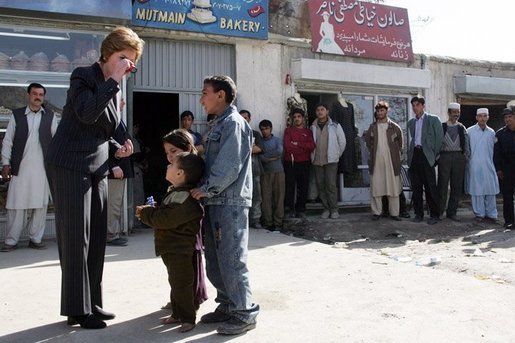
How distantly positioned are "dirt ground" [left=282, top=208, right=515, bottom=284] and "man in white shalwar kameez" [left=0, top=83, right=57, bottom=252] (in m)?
3.55

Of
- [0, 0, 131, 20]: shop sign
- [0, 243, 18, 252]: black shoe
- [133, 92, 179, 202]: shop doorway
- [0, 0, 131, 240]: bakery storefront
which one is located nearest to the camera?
[0, 243, 18, 252]: black shoe

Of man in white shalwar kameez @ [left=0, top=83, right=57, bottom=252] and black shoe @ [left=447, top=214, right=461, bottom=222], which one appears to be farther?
black shoe @ [left=447, top=214, right=461, bottom=222]

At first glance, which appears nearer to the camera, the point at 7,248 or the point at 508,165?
the point at 7,248

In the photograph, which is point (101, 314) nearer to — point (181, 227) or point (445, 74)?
point (181, 227)

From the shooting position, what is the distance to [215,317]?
3.38 meters

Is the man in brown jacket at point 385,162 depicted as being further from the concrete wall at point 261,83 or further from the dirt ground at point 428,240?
the concrete wall at point 261,83

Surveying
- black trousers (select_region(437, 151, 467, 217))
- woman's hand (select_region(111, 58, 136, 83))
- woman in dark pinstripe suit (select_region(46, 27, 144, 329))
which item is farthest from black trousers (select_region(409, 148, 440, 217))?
woman's hand (select_region(111, 58, 136, 83))

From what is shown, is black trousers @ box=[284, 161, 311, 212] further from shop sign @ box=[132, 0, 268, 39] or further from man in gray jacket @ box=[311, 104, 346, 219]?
shop sign @ box=[132, 0, 268, 39]

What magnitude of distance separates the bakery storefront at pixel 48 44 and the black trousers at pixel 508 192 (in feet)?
20.5

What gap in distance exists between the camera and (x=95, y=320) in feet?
10.6

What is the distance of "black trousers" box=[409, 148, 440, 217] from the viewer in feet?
27.9

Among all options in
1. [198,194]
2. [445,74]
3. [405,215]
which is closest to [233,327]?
[198,194]

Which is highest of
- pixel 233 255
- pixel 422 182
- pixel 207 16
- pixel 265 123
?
pixel 207 16

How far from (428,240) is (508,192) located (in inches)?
76.5
